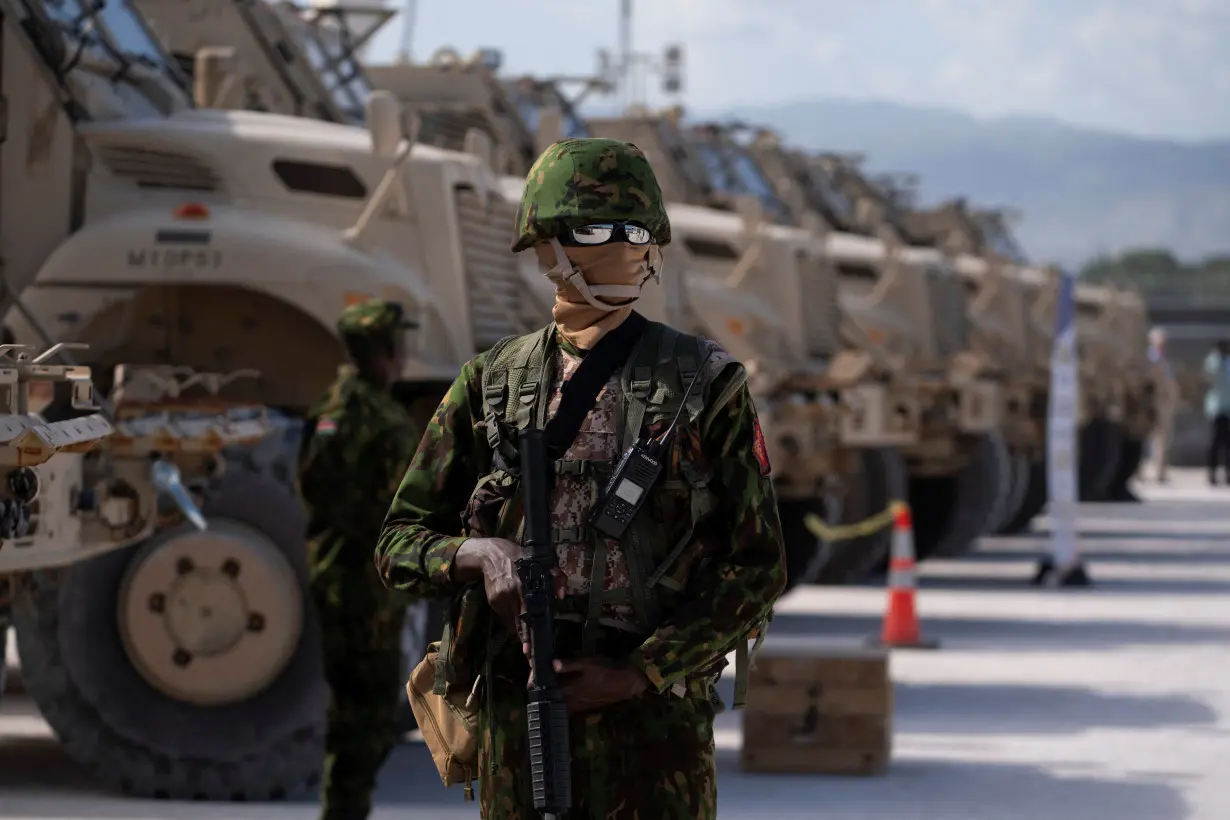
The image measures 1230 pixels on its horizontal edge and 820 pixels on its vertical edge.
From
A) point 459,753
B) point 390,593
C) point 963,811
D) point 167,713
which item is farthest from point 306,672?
point 459,753

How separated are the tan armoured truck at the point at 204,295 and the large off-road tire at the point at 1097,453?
17.2 meters

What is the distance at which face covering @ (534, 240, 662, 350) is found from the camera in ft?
13.8

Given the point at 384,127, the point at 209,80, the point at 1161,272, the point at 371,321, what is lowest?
the point at 371,321

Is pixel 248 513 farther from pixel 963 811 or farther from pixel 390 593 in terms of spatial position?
pixel 963 811

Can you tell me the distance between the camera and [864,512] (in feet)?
54.6

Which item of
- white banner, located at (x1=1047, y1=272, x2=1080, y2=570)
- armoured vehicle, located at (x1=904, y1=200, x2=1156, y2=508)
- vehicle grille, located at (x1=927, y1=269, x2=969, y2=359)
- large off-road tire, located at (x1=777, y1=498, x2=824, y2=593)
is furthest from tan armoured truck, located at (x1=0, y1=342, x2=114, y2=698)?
armoured vehicle, located at (x1=904, y1=200, x2=1156, y2=508)

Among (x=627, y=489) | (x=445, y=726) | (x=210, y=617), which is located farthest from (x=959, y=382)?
(x=627, y=489)

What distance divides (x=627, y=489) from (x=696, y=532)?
16 centimetres

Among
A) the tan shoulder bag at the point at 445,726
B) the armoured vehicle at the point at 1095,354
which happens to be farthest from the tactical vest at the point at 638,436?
the armoured vehicle at the point at 1095,354

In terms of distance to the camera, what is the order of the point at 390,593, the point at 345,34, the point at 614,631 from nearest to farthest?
the point at 614,631 → the point at 390,593 → the point at 345,34

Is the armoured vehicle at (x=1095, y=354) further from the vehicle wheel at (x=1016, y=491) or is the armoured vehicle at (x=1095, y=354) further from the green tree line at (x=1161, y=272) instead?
the green tree line at (x=1161, y=272)

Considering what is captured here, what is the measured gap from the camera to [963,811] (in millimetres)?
8773

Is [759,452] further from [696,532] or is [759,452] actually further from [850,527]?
[850,527]

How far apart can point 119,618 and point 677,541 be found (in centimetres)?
452
